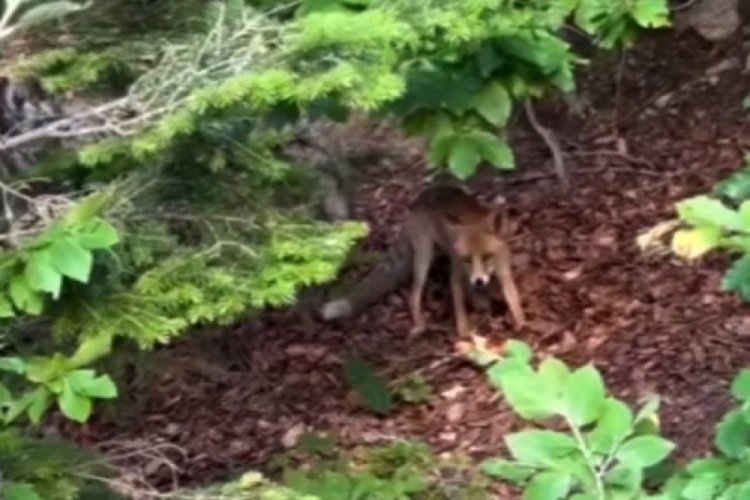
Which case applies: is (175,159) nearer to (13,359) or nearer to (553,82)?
(13,359)

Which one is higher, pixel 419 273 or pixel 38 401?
pixel 38 401

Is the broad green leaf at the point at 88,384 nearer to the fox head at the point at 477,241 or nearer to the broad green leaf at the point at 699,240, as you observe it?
the broad green leaf at the point at 699,240

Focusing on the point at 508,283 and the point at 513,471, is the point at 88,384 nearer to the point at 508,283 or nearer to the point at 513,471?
the point at 513,471

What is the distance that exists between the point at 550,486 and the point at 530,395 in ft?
0.54

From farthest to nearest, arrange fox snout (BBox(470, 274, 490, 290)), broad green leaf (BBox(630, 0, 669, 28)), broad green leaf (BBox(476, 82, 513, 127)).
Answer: fox snout (BBox(470, 274, 490, 290))
broad green leaf (BBox(630, 0, 669, 28))
broad green leaf (BBox(476, 82, 513, 127))

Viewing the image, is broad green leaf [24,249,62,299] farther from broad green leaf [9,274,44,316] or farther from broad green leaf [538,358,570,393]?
broad green leaf [538,358,570,393]

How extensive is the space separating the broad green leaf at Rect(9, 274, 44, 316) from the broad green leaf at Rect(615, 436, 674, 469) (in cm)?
102

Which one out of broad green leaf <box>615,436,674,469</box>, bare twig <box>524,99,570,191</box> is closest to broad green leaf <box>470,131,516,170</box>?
broad green leaf <box>615,436,674,469</box>

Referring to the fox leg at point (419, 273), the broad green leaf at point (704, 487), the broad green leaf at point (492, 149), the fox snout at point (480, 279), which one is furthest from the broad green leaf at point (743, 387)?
the fox leg at point (419, 273)

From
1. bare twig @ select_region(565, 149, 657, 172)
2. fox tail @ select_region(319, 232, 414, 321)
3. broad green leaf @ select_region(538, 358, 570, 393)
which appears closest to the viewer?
broad green leaf @ select_region(538, 358, 570, 393)

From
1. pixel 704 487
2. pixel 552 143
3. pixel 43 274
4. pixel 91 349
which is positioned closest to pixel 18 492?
pixel 91 349

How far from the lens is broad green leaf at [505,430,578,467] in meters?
2.81

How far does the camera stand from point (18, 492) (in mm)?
2959

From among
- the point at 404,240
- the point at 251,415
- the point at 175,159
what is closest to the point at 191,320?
the point at 175,159
